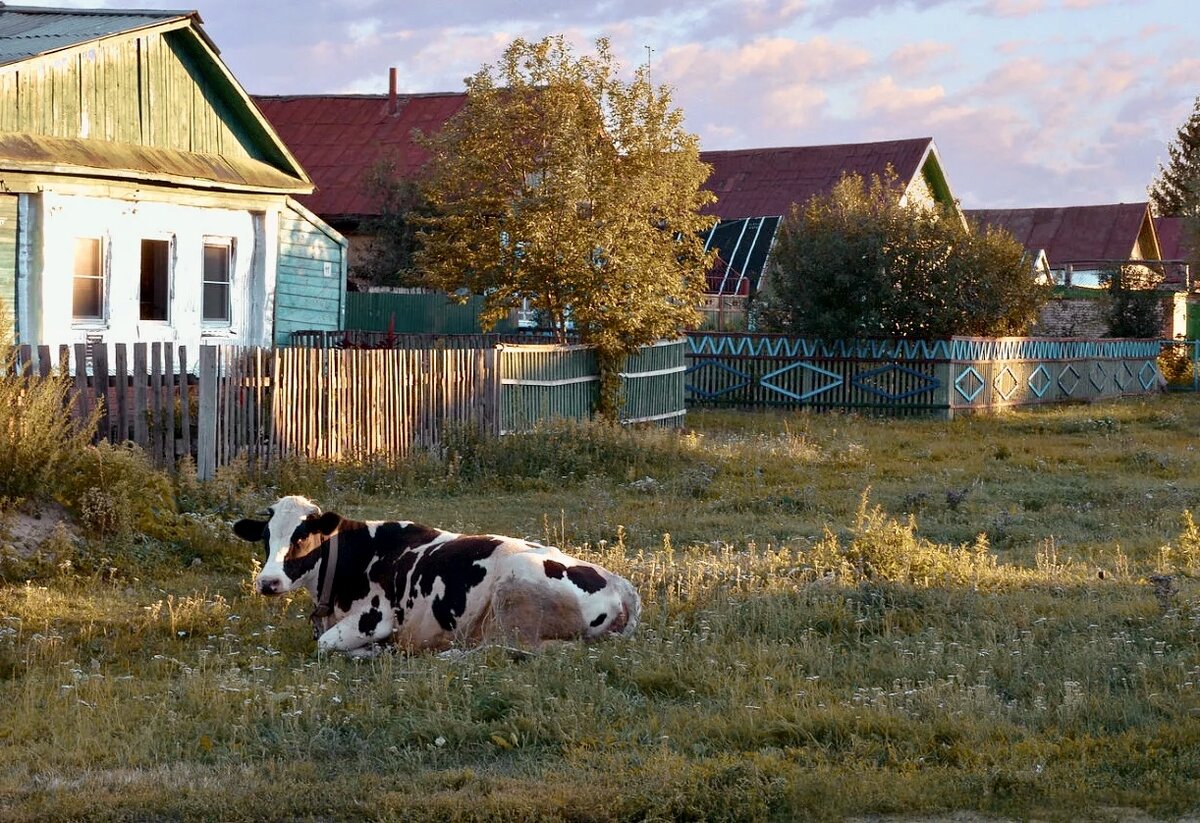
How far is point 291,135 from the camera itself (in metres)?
37.0

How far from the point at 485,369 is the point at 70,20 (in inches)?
320

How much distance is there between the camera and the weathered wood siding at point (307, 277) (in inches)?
826

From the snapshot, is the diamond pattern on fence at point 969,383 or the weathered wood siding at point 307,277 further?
the diamond pattern on fence at point 969,383

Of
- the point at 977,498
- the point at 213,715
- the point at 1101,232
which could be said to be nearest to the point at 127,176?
the point at 977,498

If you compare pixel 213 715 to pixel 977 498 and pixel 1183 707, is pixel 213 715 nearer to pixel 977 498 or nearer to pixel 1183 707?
pixel 1183 707

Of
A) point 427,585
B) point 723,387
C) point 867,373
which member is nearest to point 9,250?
point 427,585

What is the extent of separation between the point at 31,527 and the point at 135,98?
10.1 m

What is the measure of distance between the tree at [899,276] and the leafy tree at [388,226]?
8559 millimetres

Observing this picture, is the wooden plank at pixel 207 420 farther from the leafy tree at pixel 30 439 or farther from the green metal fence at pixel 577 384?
the green metal fence at pixel 577 384

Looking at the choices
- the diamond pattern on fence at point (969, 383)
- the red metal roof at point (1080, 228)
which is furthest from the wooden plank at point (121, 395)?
the red metal roof at point (1080, 228)

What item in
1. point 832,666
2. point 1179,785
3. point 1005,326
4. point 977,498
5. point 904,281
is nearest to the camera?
point 1179,785

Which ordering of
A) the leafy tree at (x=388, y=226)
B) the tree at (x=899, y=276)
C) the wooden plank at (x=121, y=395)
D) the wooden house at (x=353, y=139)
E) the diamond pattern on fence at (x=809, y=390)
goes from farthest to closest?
1. the wooden house at (x=353, y=139)
2. the leafy tree at (x=388, y=226)
3. the diamond pattern on fence at (x=809, y=390)
4. the tree at (x=899, y=276)
5. the wooden plank at (x=121, y=395)

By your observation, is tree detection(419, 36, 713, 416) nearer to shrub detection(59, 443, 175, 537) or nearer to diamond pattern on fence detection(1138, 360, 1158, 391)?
shrub detection(59, 443, 175, 537)

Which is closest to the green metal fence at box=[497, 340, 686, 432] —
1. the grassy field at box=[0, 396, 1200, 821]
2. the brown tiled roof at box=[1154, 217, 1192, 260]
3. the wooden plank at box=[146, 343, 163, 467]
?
the grassy field at box=[0, 396, 1200, 821]
